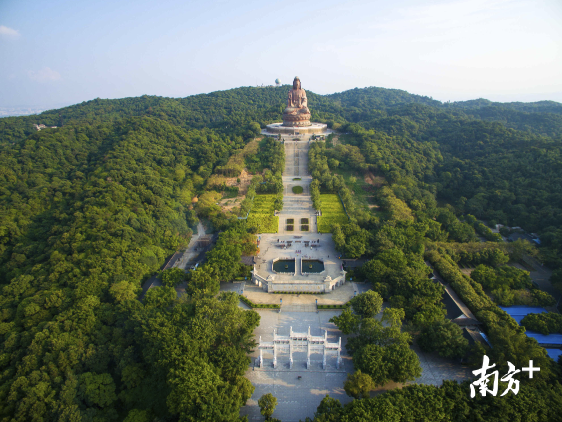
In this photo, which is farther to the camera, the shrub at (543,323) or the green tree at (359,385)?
the shrub at (543,323)

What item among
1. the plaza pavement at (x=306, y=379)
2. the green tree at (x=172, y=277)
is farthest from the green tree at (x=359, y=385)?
the green tree at (x=172, y=277)

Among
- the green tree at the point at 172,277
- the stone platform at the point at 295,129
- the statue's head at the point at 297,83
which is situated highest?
the statue's head at the point at 297,83

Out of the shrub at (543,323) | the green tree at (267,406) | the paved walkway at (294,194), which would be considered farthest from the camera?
the paved walkway at (294,194)

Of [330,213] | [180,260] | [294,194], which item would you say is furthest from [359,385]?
[294,194]

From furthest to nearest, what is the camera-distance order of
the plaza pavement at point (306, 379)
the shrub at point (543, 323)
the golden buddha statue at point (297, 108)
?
1. the golden buddha statue at point (297, 108)
2. the shrub at point (543, 323)
3. the plaza pavement at point (306, 379)

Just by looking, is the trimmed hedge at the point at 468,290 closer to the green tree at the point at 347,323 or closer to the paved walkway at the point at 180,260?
the green tree at the point at 347,323

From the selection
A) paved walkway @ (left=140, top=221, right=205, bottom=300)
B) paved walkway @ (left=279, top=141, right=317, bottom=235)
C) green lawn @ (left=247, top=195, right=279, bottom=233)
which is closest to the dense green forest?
paved walkway @ (left=140, top=221, right=205, bottom=300)

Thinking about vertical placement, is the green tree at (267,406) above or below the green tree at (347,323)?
below

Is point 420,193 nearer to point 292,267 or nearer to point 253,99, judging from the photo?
point 292,267
